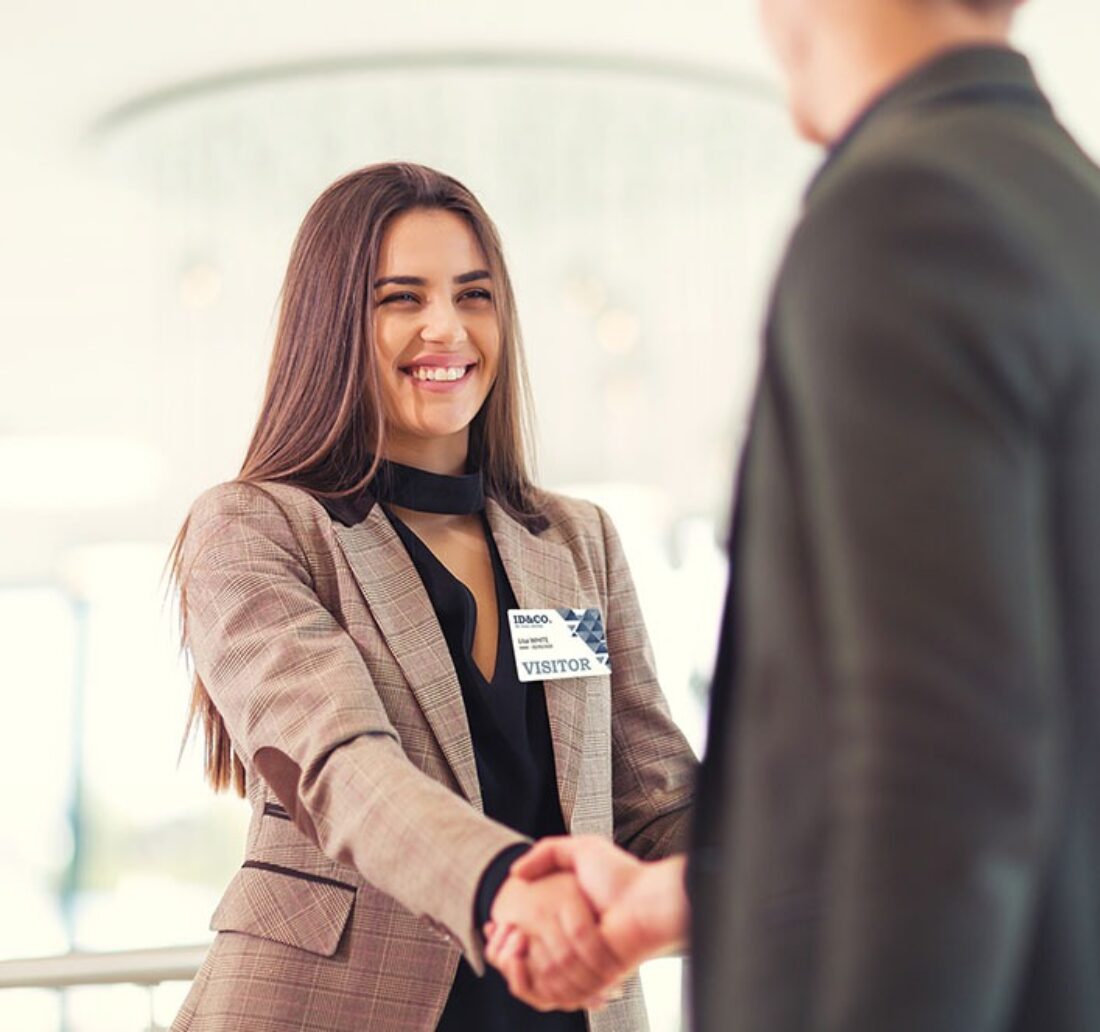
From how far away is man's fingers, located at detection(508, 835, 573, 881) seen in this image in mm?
1631

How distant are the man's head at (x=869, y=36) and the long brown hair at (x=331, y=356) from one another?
107cm

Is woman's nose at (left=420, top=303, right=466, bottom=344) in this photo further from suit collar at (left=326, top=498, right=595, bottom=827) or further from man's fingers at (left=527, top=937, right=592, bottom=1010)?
man's fingers at (left=527, top=937, right=592, bottom=1010)

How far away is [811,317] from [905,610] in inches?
7.4

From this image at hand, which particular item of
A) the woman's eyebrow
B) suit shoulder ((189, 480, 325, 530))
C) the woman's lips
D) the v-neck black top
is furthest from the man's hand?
the woman's eyebrow

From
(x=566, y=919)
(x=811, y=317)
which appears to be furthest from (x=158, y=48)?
(x=811, y=317)

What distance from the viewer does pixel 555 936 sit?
1.60 metres

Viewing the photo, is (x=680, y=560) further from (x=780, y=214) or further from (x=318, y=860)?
(x=318, y=860)

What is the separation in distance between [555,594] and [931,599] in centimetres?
131

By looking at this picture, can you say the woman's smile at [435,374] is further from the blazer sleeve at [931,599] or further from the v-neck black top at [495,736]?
the blazer sleeve at [931,599]

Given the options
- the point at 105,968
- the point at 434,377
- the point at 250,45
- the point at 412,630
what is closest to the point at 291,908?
the point at 412,630

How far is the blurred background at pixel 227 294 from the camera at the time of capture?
5719 mm

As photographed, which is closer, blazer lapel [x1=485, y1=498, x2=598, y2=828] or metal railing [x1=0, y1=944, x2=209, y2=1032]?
blazer lapel [x1=485, y1=498, x2=598, y2=828]

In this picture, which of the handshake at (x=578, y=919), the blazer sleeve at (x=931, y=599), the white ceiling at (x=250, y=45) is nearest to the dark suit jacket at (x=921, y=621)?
the blazer sleeve at (x=931, y=599)

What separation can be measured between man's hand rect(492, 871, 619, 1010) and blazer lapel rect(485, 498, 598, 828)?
0.39 m
